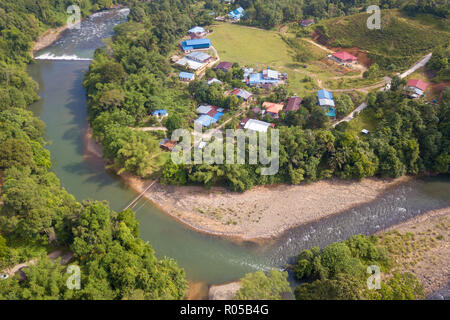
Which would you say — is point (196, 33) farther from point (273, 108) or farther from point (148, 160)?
point (148, 160)

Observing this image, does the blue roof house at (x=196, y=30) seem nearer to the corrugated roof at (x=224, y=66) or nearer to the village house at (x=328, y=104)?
the corrugated roof at (x=224, y=66)

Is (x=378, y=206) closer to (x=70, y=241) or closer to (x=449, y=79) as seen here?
(x=449, y=79)

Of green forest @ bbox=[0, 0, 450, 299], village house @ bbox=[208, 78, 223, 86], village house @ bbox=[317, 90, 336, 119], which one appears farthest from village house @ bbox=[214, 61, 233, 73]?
village house @ bbox=[317, 90, 336, 119]

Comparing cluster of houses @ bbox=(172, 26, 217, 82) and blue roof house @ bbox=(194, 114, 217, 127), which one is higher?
cluster of houses @ bbox=(172, 26, 217, 82)

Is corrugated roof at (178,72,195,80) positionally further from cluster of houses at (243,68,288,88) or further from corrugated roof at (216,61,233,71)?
cluster of houses at (243,68,288,88)

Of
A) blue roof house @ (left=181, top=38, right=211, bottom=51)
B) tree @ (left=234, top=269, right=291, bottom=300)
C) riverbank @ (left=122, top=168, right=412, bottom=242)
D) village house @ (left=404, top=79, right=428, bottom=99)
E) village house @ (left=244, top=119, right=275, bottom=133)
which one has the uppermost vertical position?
blue roof house @ (left=181, top=38, right=211, bottom=51)

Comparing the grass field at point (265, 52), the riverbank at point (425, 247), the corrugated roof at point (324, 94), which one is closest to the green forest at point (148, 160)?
the corrugated roof at point (324, 94)
